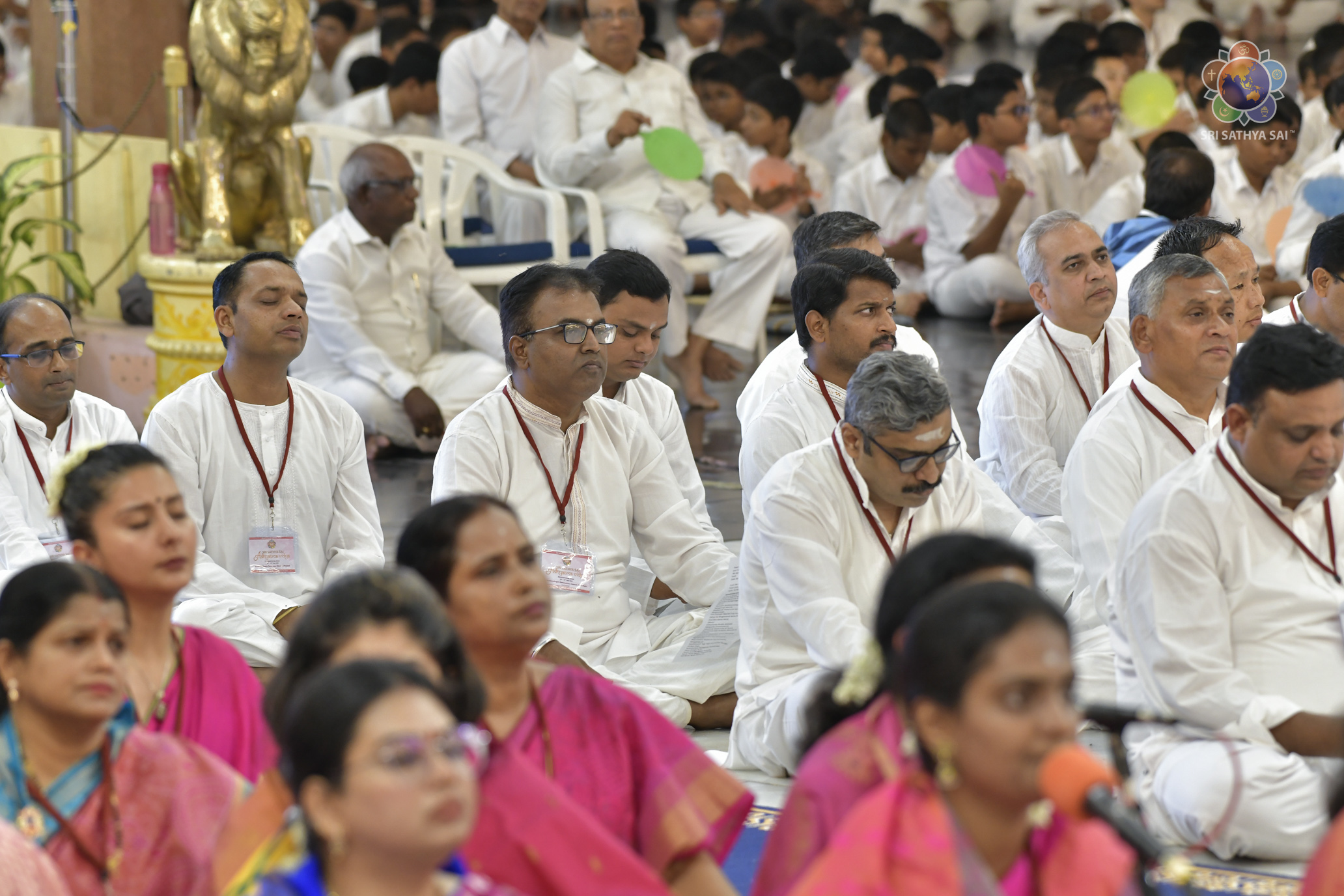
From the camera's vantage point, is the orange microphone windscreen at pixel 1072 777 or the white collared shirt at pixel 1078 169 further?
the white collared shirt at pixel 1078 169

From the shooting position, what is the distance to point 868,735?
2043 millimetres

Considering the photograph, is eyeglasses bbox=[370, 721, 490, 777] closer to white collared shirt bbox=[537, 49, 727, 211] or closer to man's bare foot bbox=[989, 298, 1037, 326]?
white collared shirt bbox=[537, 49, 727, 211]

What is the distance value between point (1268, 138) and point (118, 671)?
6.64m

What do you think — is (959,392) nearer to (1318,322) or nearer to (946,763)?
(1318,322)

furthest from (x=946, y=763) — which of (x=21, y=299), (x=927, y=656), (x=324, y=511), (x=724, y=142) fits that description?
(x=724, y=142)

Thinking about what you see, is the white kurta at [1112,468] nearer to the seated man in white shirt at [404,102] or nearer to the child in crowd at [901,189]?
the child in crowd at [901,189]

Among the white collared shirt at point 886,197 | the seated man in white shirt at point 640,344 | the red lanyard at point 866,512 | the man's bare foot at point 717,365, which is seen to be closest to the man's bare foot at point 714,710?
the seated man in white shirt at point 640,344

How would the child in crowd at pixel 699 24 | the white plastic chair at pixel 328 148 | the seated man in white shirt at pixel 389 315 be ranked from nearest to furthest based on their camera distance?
the seated man in white shirt at pixel 389 315
the white plastic chair at pixel 328 148
the child in crowd at pixel 699 24

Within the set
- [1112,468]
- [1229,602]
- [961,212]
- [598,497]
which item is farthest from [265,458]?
[961,212]

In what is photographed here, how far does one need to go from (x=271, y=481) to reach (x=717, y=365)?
3956 millimetres

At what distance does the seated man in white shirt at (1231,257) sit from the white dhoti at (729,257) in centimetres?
332

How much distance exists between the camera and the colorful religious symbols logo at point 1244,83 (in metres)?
6.59

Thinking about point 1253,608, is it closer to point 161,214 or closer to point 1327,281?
point 1327,281

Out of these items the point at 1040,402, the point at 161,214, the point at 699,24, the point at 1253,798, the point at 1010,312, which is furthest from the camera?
the point at 699,24
